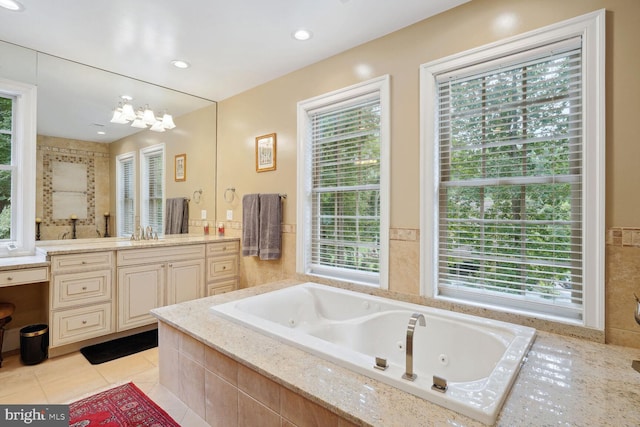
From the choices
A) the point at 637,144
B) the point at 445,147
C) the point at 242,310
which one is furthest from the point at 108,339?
the point at 637,144

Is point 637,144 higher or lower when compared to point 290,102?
lower

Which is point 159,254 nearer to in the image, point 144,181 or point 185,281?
point 185,281

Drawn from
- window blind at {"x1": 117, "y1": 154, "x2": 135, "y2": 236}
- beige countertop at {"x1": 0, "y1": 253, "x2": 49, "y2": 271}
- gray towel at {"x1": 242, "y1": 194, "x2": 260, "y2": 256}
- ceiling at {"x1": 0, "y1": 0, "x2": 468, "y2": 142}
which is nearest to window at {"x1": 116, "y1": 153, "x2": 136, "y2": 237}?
window blind at {"x1": 117, "y1": 154, "x2": 135, "y2": 236}

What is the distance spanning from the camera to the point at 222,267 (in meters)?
3.63

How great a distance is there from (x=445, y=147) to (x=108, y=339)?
A: 3.36 meters

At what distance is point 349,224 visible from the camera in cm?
287

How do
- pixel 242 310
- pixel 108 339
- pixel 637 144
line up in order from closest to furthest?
pixel 637 144, pixel 242 310, pixel 108 339

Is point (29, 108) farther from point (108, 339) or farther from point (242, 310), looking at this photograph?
point (242, 310)

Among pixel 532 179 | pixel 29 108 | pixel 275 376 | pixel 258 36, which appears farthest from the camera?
pixel 29 108

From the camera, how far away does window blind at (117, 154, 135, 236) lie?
3.30 metres

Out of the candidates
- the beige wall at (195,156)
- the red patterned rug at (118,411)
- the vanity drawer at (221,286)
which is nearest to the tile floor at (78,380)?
the red patterned rug at (118,411)

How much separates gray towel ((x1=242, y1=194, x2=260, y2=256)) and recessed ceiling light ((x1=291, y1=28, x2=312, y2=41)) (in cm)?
153

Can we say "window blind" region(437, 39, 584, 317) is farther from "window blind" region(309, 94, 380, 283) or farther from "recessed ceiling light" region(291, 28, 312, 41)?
"recessed ceiling light" region(291, 28, 312, 41)

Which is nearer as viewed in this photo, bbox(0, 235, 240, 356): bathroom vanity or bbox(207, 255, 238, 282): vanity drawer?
bbox(0, 235, 240, 356): bathroom vanity
